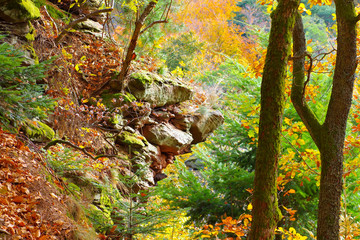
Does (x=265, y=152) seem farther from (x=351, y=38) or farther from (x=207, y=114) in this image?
(x=207, y=114)

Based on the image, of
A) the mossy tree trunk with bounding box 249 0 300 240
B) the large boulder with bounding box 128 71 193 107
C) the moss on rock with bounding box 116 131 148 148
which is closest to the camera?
the mossy tree trunk with bounding box 249 0 300 240

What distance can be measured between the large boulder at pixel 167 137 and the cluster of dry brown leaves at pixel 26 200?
338cm

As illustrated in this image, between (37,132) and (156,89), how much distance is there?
3059 millimetres

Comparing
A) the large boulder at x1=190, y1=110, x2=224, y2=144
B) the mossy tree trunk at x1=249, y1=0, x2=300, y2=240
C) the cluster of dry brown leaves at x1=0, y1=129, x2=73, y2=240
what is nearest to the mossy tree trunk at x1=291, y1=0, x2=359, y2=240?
the mossy tree trunk at x1=249, y1=0, x2=300, y2=240

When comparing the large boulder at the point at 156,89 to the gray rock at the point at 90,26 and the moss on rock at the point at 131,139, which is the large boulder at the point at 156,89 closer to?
the moss on rock at the point at 131,139

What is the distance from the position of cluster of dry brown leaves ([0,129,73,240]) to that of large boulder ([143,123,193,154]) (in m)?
3.38

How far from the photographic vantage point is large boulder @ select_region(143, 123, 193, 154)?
618 cm

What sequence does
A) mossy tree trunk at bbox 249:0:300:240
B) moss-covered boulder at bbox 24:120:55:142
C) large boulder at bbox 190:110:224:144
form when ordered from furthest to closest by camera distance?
1. large boulder at bbox 190:110:224:144
2. moss-covered boulder at bbox 24:120:55:142
3. mossy tree trunk at bbox 249:0:300:240

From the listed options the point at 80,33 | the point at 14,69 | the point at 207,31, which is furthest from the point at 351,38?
the point at 207,31

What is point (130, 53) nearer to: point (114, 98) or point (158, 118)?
point (114, 98)

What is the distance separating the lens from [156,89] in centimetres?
616

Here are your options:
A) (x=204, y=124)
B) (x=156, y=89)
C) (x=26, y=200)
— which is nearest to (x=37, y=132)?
(x=26, y=200)

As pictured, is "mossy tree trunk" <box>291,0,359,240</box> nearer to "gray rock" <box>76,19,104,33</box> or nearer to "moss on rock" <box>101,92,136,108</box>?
"moss on rock" <box>101,92,136,108</box>

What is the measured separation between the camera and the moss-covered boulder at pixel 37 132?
131 inches
